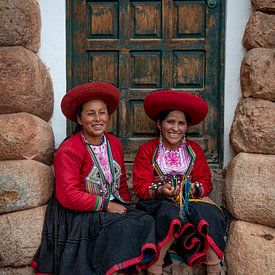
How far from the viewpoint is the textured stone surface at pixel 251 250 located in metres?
2.72

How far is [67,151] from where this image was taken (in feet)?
9.06

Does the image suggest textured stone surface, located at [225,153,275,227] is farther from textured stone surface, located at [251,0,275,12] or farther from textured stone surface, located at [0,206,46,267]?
textured stone surface, located at [0,206,46,267]

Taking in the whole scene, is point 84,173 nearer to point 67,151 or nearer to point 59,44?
point 67,151

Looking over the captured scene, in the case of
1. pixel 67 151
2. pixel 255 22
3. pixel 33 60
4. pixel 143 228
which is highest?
pixel 255 22

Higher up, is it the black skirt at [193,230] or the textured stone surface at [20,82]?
the textured stone surface at [20,82]

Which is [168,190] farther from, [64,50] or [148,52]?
[64,50]

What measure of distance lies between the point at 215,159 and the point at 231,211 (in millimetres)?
485

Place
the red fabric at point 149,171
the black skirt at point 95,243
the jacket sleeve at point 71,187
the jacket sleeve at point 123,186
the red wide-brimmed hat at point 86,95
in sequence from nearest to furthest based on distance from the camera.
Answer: the black skirt at point 95,243
the jacket sleeve at point 71,187
the red wide-brimmed hat at point 86,95
the red fabric at point 149,171
the jacket sleeve at point 123,186

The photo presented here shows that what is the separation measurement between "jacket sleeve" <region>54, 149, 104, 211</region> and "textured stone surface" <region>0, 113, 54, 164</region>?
A: 191 mm

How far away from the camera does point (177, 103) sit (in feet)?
9.41

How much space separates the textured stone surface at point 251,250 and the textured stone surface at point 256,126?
0.46m

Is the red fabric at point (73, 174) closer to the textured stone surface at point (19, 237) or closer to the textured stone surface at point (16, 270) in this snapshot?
the textured stone surface at point (19, 237)

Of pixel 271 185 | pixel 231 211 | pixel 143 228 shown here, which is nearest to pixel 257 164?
pixel 271 185

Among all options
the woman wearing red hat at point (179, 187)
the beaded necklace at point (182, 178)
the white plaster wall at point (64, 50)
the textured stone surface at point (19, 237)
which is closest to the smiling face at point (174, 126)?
the woman wearing red hat at point (179, 187)
